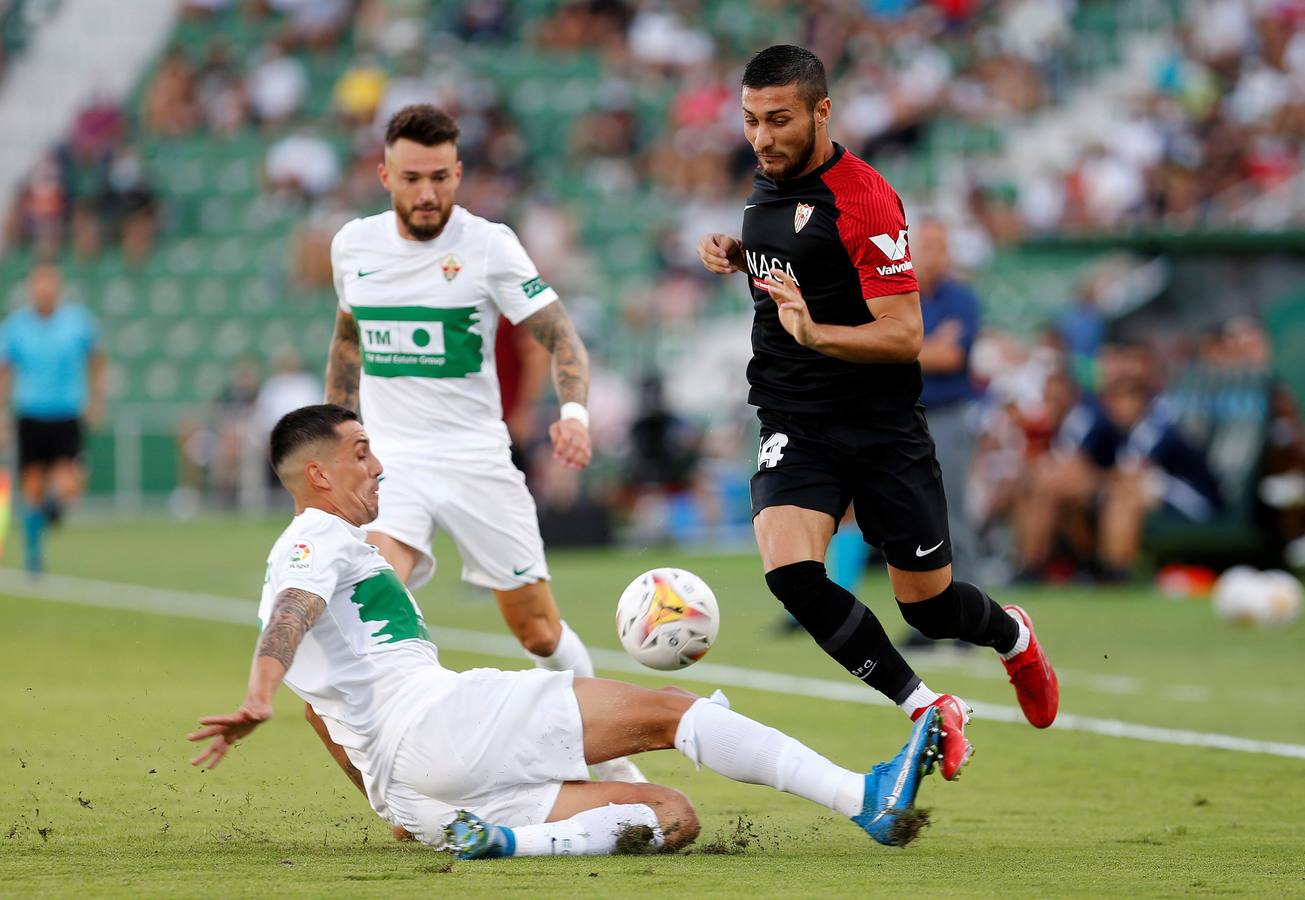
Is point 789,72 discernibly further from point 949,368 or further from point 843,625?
point 949,368

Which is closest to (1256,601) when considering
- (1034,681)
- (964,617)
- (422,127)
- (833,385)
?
(1034,681)

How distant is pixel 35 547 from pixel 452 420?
9980 mm

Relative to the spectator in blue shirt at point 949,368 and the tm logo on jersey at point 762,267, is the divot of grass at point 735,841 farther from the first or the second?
the spectator in blue shirt at point 949,368

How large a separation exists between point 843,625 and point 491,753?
4.78 ft

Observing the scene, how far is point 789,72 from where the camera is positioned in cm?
642

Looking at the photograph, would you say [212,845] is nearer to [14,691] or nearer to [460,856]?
[460,856]

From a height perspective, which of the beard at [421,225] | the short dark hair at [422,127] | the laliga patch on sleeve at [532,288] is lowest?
the laliga patch on sleeve at [532,288]

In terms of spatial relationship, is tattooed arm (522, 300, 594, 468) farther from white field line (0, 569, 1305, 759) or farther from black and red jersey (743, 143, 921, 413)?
white field line (0, 569, 1305, 759)

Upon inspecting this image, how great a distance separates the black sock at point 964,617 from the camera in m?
6.82

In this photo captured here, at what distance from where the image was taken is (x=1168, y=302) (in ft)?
56.8

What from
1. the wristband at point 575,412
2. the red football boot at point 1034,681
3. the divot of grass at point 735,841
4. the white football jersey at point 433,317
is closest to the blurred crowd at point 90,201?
the white football jersey at point 433,317

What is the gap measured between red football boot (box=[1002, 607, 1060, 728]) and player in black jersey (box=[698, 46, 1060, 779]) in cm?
11

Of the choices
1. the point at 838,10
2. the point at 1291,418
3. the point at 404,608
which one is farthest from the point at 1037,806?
the point at 838,10

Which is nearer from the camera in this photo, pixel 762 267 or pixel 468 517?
pixel 762 267
